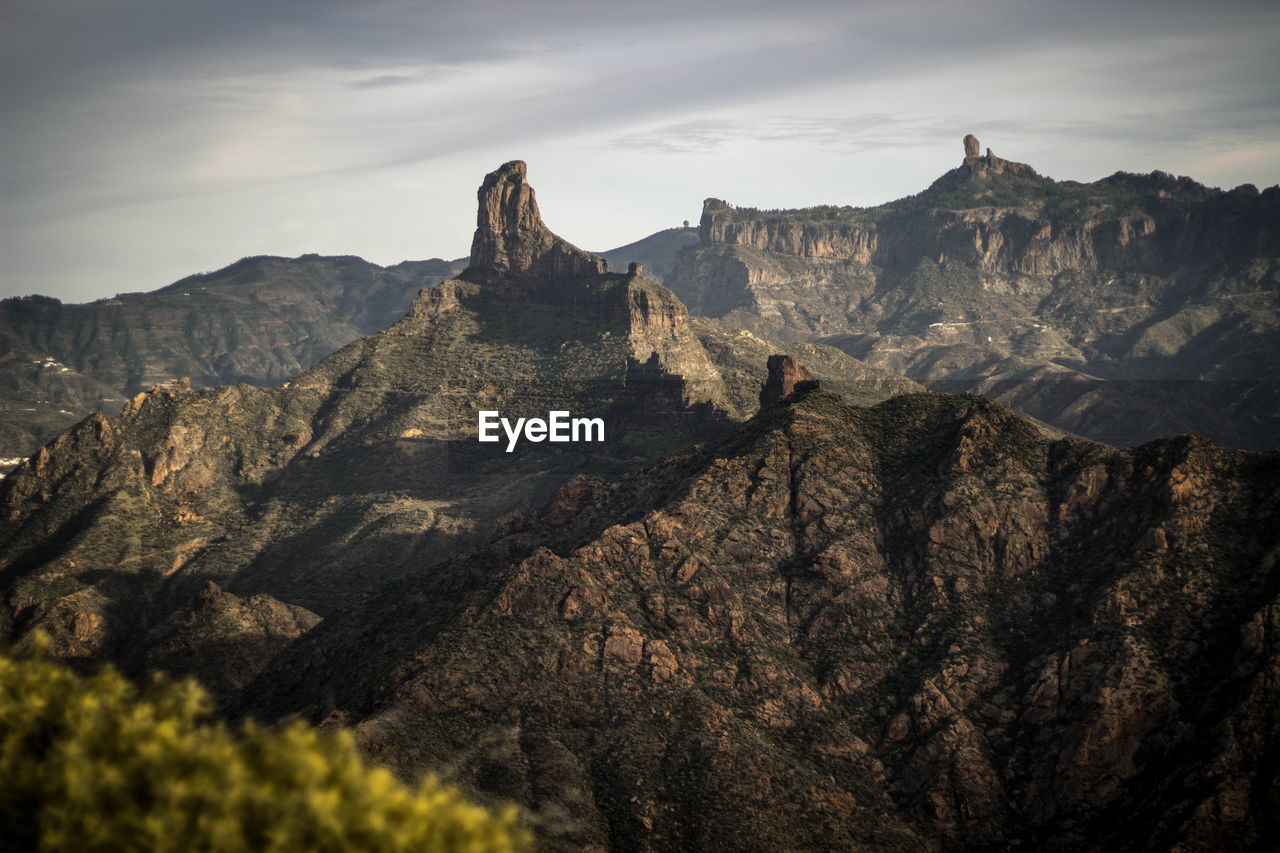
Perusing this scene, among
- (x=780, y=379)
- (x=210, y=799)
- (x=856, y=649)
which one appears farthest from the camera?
(x=780, y=379)

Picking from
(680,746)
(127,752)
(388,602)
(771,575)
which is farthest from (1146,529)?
(127,752)

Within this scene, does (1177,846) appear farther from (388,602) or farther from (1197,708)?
(388,602)

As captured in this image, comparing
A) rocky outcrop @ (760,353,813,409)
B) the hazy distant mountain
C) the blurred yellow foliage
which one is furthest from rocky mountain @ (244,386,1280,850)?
rocky outcrop @ (760,353,813,409)

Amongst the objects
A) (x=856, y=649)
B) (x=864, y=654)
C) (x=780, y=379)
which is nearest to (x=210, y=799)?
(x=864, y=654)

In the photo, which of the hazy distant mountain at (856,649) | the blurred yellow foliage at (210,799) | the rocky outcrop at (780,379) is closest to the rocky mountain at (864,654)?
the hazy distant mountain at (856,649)

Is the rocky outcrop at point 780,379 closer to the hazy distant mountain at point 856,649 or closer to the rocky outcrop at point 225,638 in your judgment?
the hazy distant mountain at point 856,649

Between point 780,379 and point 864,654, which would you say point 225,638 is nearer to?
point 864,654
